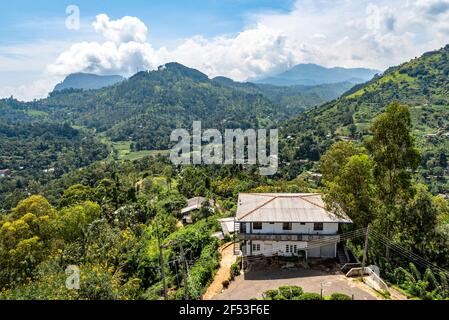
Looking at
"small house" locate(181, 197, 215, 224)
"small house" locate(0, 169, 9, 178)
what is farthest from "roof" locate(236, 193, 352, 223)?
"small house" locate(0, 169, 9, 178)

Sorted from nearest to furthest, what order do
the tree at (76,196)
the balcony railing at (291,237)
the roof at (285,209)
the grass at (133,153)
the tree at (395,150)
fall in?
1. the tree at (395,150)
2. the balcony railing at (291,237)
3. the roof at (285,209)
4. the tree at (76,196)
5. the grass at (133,153)

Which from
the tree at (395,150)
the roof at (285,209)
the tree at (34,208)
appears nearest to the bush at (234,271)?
the roof at (285,209)

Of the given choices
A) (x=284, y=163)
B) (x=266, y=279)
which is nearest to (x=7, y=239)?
(x=266, y=279)

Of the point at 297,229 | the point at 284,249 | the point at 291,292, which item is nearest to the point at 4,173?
the point at 284,249

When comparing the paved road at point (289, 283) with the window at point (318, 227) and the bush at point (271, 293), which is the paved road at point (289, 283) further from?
the window at point (318, 227)

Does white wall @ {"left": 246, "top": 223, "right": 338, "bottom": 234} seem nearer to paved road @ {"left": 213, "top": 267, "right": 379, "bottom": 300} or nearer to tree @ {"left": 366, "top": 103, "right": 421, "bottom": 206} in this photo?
paved road @ {"left": 213, "top": 267, "right": 379, "bottom": 300}
